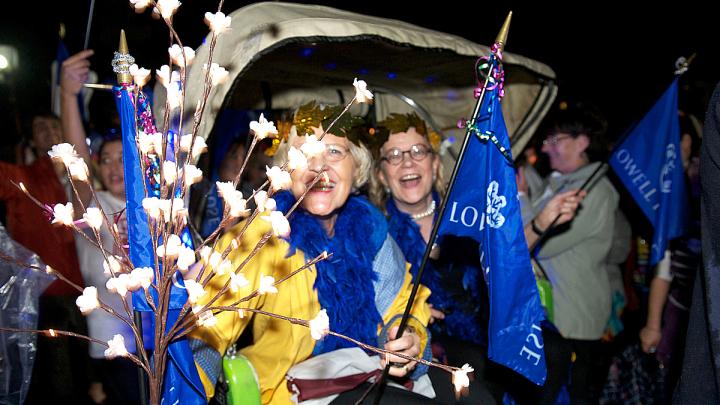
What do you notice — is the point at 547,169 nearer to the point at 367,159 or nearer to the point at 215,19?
the point at 367,159

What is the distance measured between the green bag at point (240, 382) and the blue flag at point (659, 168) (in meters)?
2.24

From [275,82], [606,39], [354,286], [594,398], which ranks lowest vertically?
[594,398]

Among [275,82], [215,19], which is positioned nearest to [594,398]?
[275,82]

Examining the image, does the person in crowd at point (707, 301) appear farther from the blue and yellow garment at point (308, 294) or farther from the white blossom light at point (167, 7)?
the white blossom light at point (167, 7)

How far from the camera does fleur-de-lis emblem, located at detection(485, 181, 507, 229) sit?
1.99 meters

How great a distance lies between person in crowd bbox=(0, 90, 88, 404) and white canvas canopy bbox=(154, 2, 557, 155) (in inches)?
54.2

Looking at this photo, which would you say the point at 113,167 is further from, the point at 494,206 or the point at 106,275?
the point at 494,206

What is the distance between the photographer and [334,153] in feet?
7.75

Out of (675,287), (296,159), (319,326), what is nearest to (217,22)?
(296,159)

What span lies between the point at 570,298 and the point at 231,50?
2.68m

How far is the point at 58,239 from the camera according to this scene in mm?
3332

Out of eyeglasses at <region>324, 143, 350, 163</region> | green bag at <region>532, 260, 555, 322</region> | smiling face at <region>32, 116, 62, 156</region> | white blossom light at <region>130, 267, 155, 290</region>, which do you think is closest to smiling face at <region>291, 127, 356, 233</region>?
eyeglasses at <region>324, 143, 350, 163</region>

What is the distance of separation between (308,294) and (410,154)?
1.02m

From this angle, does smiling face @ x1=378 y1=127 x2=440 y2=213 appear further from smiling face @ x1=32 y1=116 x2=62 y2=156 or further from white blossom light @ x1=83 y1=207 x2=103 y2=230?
smiling face @ x1=32 y1=116 x2=62 y2=156
